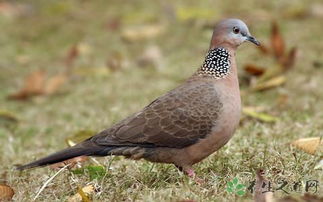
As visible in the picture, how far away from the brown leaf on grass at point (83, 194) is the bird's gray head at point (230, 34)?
1.39 m

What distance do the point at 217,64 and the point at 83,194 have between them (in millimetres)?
1353

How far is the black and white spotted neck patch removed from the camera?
4824 mm

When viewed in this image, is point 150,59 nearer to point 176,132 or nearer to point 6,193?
point 176,132

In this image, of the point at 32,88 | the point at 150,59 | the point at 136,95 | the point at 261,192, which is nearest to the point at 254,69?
the point at 136,95

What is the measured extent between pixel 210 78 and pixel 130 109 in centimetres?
265

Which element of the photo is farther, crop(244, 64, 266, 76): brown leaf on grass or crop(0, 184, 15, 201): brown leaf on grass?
crop(244, 64, 266, 76): brown leaf on grass

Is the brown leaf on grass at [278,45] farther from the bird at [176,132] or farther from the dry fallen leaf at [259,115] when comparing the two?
the bird at [176,132]

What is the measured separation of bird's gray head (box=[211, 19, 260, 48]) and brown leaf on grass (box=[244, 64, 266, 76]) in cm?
240

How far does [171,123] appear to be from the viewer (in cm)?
455

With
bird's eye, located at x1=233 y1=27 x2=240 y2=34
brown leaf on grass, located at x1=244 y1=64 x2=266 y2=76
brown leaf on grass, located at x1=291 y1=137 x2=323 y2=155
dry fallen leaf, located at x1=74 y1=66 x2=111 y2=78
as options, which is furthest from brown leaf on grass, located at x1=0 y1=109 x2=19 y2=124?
brown leaf on grass, located at x1=291 y1=137 x2=323 y2=155

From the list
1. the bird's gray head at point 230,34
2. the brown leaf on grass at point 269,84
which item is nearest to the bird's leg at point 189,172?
the bird's gray head at point 230,34

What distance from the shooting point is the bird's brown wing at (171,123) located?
4508mm

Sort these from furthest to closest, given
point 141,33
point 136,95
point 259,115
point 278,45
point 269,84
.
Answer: point 141,33, point 278,45, point 136,95, point 269,84, point 259,115

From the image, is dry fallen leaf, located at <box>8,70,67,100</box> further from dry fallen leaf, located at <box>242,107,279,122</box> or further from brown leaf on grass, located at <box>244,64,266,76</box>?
dry fallen leaf, located at <box>242,107,279,122</box>
